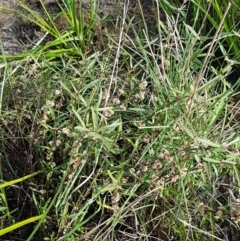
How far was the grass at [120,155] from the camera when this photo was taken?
1826 millimetres

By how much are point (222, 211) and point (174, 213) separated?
0.15 m

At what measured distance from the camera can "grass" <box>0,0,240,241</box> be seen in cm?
183

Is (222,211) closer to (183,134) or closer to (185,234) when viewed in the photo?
(185,234)

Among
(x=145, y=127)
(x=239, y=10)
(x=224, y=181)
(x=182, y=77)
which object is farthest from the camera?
(x=239, y=10)

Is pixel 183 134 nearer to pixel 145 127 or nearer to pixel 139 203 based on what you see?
pixel 145 127

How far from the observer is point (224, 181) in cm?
204

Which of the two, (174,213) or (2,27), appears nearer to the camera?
(174,213)

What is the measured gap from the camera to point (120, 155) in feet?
6.57

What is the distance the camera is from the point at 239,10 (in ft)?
7.58

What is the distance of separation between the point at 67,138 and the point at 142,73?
0.50 m

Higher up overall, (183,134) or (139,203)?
(183,134)

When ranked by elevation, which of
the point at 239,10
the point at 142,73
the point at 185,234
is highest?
the point at 239,10

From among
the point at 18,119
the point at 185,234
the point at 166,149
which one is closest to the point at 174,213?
the point at 185,234

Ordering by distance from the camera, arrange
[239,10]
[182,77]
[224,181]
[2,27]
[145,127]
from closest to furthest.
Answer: [145,127] → [182,77] → [224,181] → [239,10] → [2,27]
